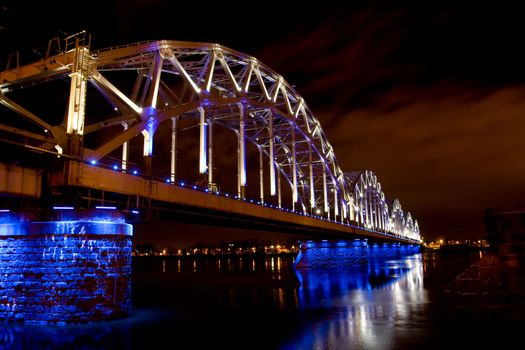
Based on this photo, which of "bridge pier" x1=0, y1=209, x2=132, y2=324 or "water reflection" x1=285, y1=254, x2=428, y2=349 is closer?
"water reflection" x1=285, y1=254, x2=428, y2=349

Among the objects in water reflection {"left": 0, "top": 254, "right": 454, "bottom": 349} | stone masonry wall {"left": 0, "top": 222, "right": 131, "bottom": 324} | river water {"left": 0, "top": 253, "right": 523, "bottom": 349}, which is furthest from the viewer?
stone masonry wall {"left": 0, "top": 222, "right": 131, "bottom": 324}

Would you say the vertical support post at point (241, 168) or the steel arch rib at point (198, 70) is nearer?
the steel arch rib at point (198, 70)

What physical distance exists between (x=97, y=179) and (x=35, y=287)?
5748mm

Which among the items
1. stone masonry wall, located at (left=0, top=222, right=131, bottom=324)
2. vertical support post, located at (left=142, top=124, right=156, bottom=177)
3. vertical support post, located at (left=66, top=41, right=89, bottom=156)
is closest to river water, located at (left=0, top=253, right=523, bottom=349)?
stone masonry wall, located at (left=0, top=222, right=131, bottom=324)

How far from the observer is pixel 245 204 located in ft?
127

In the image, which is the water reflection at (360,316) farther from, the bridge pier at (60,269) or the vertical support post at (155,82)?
the vertical support post at (155,82)

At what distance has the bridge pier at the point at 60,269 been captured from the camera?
20.8 m

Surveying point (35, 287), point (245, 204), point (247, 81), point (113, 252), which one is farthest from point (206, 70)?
point (35, 287)

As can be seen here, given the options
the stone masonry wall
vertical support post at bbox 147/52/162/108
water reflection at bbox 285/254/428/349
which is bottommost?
water reflection at bbox 285/254/428/349

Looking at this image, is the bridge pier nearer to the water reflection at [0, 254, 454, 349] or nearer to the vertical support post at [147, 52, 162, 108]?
the water reflection at [0, 254, 454, 349]

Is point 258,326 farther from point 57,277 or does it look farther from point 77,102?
point 77,102

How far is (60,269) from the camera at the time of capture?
69.0ft

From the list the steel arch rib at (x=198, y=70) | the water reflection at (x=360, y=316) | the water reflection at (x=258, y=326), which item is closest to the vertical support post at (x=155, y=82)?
the steel arch rib at (x=198, y=70)

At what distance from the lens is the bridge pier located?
2078 centimetres
